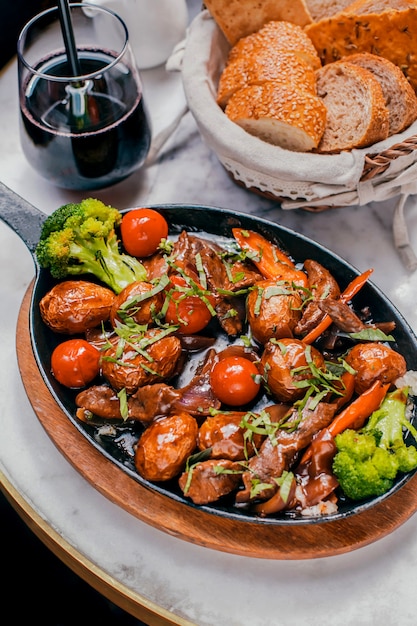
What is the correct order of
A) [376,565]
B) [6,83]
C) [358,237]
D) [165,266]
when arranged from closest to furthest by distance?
[376,565]
[165,266]
[358,237]
[6,83]

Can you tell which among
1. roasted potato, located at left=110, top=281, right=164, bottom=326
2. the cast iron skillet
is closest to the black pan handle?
the cast iron skillet

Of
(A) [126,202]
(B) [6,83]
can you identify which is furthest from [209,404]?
(B) [6,83]

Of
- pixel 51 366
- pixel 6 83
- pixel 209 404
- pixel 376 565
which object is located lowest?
pixel 376 565

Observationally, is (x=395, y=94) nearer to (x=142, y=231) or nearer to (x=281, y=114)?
(x=281, y=114)

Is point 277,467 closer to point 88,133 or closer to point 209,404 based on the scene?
point 209,404

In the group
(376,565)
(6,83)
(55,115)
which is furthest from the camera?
(6,83)

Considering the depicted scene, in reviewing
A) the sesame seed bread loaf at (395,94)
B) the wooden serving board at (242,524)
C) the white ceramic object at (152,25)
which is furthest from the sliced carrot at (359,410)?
the white ceramic object at (152,25)
